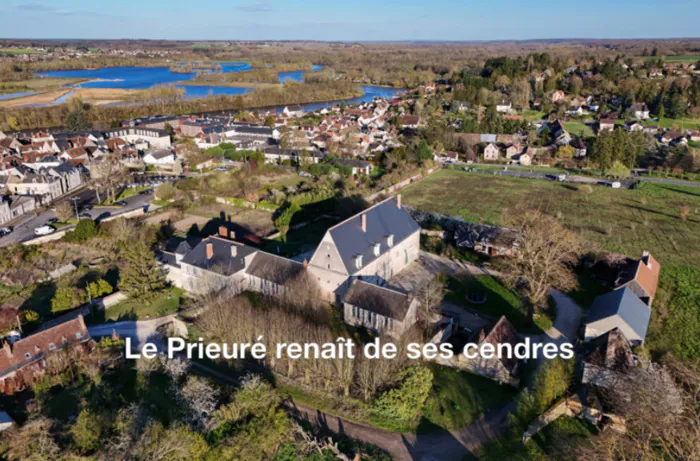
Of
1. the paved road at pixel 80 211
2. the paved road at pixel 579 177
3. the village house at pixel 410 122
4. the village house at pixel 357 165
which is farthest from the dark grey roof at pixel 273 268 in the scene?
the village house at pixel 410 122

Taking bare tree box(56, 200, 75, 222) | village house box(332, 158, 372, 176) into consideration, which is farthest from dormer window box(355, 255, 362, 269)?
bare tree box(56, 200, 75, 222)

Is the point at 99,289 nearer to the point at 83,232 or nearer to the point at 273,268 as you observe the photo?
the point at 83,232

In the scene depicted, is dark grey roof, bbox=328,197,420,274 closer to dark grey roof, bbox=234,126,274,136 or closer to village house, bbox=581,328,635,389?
village house, bbox=581,328,635,389

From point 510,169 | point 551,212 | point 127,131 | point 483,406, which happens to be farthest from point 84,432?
point 127,131

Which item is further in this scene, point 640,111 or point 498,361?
point 640,111

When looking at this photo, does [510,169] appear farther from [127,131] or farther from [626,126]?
[127,131]

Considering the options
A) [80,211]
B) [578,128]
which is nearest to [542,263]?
[80,211]
